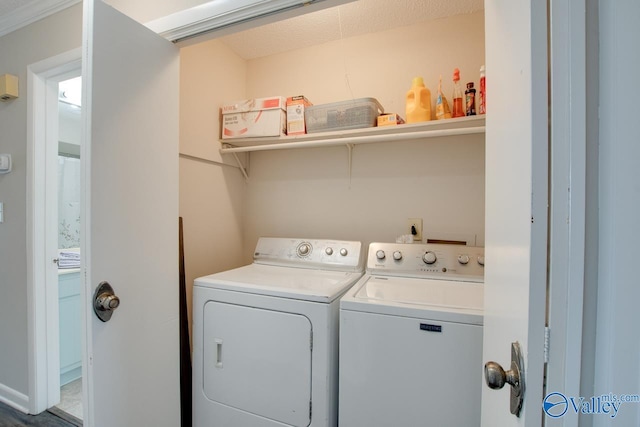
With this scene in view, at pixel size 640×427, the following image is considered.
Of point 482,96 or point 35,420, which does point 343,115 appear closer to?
point 482,96

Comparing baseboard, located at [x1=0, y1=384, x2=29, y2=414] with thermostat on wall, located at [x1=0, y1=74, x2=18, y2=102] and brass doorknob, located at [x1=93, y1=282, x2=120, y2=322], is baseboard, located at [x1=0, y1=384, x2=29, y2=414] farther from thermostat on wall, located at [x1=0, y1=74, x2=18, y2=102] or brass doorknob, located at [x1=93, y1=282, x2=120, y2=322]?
thermostat on wall, located at [x1=0, y1=74, x2=18, y2=102]

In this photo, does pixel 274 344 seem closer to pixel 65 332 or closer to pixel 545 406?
pixel 545 406

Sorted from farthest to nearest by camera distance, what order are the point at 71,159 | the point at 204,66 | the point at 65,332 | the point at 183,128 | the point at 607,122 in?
the point at 71,159
the point at 65,332
the point at 204,66
the point at 183,128
the point at 607,122

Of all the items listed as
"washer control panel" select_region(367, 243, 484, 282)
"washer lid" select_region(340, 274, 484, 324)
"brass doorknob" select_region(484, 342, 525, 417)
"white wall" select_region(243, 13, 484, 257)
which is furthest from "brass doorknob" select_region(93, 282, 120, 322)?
"white wall" select_region(243, 13, 484, 257)

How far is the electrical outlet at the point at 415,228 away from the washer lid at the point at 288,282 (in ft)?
1.59

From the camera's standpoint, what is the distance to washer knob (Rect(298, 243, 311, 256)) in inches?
72.8

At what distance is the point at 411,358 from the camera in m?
1.07

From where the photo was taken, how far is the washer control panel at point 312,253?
1.74 metres

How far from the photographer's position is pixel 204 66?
6.26ft

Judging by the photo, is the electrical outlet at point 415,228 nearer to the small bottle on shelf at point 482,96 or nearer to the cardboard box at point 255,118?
the small bottle on shelf at point 482,96

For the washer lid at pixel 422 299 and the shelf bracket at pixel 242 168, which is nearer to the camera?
the washer lid at pixel 422 299

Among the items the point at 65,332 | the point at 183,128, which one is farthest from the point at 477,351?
the point at 65,332

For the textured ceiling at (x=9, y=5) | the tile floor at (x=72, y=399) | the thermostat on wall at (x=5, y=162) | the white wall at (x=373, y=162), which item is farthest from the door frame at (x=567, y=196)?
the thermostat on wall at (x=5, y=162)

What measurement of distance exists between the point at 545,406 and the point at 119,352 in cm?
127
